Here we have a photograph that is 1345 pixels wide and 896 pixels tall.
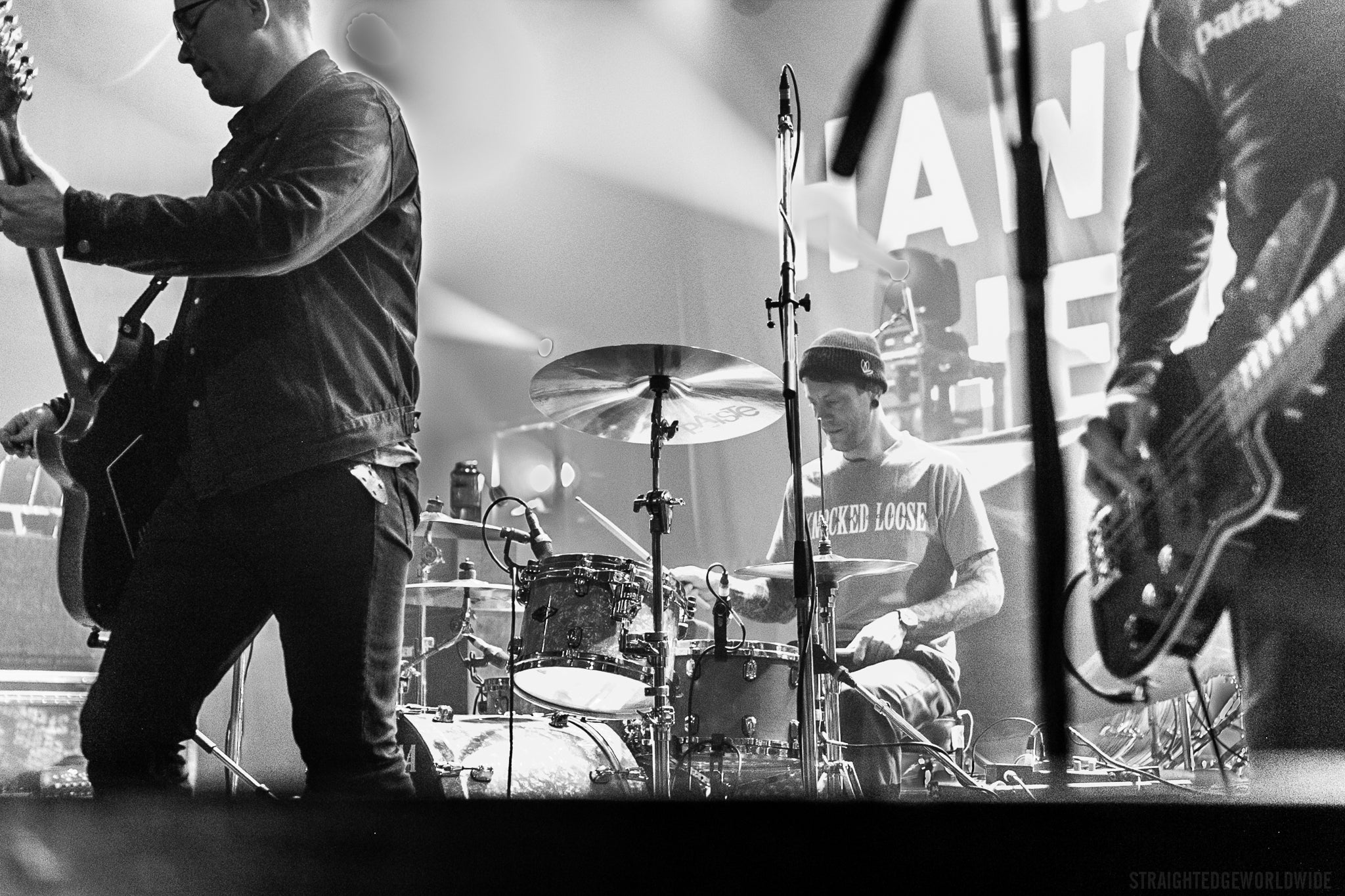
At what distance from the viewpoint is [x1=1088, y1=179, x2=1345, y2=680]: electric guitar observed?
162 centimetres

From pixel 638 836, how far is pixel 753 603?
6.85 ft

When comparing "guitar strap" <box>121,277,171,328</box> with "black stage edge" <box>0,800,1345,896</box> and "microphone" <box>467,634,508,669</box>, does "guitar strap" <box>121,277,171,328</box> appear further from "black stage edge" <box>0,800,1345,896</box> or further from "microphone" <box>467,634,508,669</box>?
"microphone" <box>467,634,508,669</box>

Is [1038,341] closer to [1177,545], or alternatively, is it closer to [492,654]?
[1177,545]

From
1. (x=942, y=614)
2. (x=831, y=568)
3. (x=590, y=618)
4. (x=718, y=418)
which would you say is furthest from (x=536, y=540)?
(x=942, y=614)

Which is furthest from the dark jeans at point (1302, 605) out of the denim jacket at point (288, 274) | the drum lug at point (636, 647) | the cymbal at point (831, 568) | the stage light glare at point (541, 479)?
the stage light glare at point (541, 479)

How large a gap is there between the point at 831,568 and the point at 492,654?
1325mm

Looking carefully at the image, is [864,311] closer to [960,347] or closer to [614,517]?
[960,347]

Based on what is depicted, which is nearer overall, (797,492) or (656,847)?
(656,847)

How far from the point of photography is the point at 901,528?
3.31 metres

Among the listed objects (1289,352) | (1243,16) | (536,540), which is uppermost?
(1243,16)

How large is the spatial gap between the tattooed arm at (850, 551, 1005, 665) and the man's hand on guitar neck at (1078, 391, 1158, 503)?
1.10m

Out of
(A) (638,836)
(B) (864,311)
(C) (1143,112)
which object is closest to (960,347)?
(B) (864,311)

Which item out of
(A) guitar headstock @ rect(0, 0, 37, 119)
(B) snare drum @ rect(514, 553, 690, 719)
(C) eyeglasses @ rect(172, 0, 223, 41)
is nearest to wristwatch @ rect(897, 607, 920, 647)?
(B) snare drum @ rect(514, 553, 690, 719)
